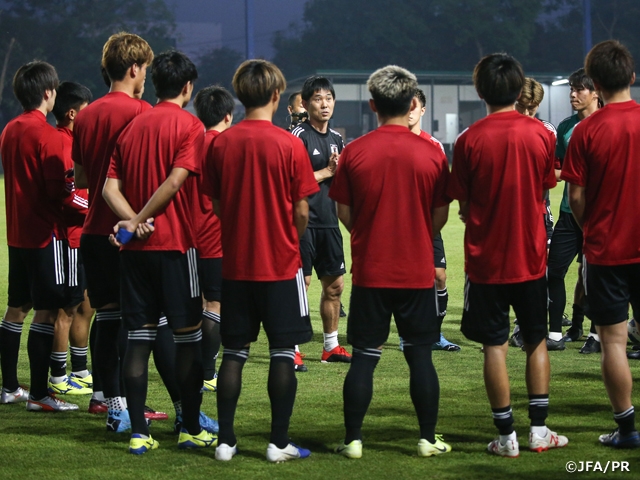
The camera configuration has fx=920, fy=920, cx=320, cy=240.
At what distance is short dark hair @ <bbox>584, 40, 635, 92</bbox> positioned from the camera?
4656 millimetres

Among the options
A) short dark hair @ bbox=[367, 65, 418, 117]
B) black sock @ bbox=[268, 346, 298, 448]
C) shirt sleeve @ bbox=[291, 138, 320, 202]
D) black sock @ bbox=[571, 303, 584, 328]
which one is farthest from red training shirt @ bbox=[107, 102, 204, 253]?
black sock @ bbox=[571, 303, 584, 328]

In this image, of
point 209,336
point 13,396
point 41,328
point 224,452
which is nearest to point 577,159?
point 224,452

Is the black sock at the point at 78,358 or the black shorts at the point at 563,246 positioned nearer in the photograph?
the black sock at the point at 78,358

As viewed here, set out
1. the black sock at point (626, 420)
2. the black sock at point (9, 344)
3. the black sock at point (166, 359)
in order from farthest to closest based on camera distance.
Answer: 1. the black sock at point (9, 344)
2. the black sock at point (166, 359)
3. the black sock at point (626, 420)

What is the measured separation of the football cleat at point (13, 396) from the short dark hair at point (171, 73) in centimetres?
249

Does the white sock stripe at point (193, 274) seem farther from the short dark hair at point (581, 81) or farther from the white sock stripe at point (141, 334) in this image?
the short dark hair at point (581, 81)

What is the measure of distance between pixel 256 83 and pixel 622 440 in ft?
8.56

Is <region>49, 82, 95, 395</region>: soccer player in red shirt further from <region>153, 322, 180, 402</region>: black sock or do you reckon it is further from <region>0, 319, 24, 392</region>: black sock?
<region>153, 322, 180, 402</region>: black sock

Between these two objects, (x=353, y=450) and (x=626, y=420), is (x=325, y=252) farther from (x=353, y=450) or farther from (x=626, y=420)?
(x=626, y=420)

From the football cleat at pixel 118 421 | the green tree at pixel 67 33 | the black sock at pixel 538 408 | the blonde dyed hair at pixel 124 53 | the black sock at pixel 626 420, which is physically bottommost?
Answer: the football cleat at pixel 118 421

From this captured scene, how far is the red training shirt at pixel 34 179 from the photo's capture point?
569cm

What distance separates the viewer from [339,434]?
17.2 ft

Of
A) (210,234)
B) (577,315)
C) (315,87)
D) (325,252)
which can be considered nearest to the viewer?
(210,234)

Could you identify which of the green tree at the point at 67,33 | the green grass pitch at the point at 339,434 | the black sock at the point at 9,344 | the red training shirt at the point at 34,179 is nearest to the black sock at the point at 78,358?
the green grass pitch at the point at 339,434
